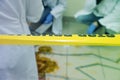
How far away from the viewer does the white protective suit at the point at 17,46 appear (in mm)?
898

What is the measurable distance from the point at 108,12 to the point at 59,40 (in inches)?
61.7

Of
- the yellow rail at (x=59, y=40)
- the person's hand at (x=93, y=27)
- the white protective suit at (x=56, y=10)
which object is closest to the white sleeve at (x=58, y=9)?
the white protective suit at (x=56, y=10)

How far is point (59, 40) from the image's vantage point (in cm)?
62

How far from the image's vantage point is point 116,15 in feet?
6.63

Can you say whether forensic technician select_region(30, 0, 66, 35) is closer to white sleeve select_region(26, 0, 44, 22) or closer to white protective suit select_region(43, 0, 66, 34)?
white protective suit select_region(43, 0, 66, 34)

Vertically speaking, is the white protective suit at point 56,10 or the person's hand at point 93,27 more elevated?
the white protective suit at point 56,10

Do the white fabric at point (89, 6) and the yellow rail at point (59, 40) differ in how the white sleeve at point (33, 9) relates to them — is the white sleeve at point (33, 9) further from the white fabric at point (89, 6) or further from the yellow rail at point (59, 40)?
the white fabric at point (89, 6)

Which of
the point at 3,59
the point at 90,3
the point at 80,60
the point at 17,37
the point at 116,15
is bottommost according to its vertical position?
the point at 80,60

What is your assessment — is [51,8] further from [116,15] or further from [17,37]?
[17,37]

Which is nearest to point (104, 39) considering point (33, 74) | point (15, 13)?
point (15, 13)

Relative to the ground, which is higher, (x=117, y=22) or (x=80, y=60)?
(x=117, y=22)

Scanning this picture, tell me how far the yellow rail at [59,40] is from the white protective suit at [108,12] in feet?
4.57

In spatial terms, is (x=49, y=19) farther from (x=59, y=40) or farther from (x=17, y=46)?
(x=59, y=40)

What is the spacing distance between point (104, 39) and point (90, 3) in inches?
60.4
